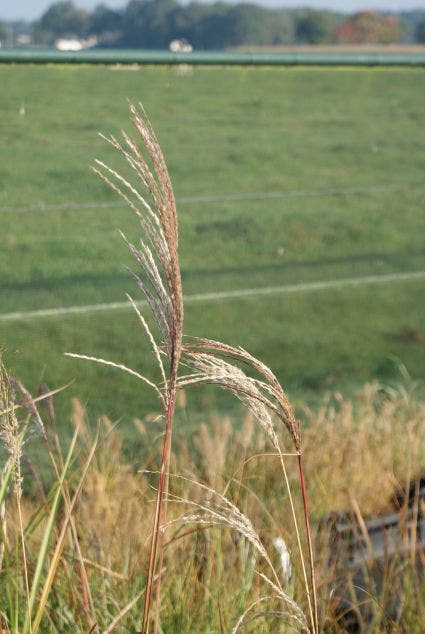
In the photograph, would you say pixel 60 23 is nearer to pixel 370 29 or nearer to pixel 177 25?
pixel 177 25

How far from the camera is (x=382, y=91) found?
6766 mm

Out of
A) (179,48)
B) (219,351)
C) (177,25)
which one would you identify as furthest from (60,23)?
(219,351)

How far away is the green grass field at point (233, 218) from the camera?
405 cm

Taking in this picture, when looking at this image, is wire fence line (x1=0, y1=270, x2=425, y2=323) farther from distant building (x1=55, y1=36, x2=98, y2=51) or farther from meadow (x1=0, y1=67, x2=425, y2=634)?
distant building (x1=55, y1=36, x2=98, y2=51)

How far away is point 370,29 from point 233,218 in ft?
→ 209

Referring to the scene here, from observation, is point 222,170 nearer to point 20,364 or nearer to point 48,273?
point 48,273

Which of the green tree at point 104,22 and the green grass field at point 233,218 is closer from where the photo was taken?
the green grass field at point 233,218

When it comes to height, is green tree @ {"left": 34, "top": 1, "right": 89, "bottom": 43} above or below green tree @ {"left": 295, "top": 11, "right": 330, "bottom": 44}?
below

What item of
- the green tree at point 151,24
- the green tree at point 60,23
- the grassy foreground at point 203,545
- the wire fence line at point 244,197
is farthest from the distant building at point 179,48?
the green tree at point 151,24

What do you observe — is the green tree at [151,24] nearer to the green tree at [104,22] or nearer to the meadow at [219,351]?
the green tree at [104,22]

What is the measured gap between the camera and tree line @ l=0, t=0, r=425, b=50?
1458 inches

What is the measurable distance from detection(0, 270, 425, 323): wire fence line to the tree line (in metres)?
28.2

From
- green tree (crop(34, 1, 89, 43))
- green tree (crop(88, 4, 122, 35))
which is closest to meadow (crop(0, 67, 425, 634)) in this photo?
green tree (crop(34, 1, 89, 43))

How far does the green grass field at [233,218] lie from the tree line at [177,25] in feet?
87.6
